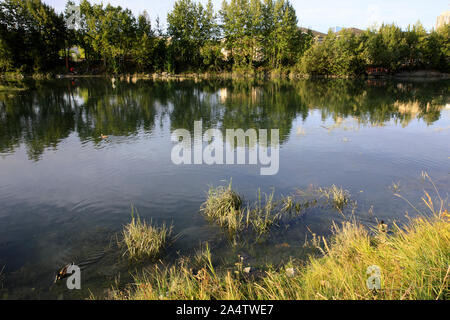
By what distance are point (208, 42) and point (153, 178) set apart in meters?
82.1

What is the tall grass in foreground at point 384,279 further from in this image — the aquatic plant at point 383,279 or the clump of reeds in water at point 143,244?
the clump of reeds in water at point 143,244

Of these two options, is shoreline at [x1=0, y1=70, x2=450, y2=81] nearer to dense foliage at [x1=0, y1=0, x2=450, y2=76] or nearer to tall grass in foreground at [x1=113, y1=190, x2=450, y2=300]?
dense foliage at [x1=0, y1=0, x2=450, y2=76]

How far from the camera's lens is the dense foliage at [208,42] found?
6769 cm

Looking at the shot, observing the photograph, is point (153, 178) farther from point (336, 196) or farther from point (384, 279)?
point (384, 279)

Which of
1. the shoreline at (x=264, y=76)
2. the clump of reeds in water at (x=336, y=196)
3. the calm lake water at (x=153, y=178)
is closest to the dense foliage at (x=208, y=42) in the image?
the shoreline at (x=264, y=76)

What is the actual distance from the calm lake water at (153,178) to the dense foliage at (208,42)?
53818mm

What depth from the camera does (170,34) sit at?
85.9 metres

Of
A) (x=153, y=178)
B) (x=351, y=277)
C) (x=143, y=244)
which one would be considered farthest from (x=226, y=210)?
(x=351, y=277)

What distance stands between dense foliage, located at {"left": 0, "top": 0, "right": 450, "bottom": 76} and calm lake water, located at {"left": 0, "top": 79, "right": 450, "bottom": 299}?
53818 mm

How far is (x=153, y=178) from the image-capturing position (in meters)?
11.5

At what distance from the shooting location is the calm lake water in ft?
22.5

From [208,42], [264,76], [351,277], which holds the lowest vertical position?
[351,277]
